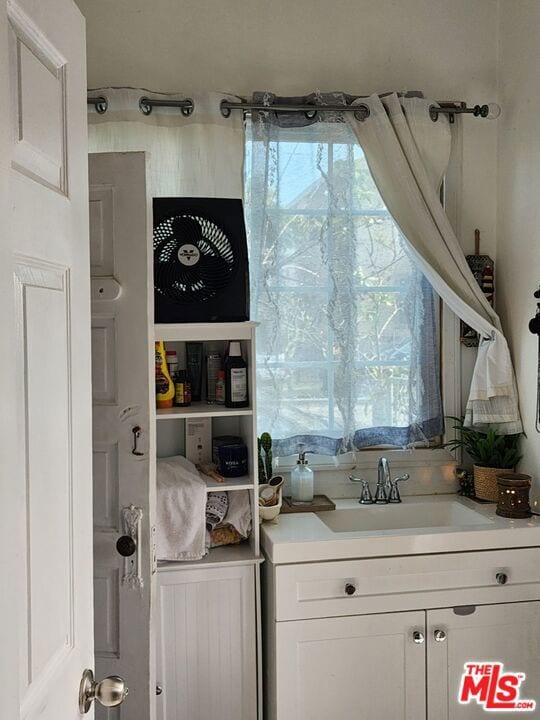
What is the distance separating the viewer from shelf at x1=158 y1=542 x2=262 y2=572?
221 centimetres

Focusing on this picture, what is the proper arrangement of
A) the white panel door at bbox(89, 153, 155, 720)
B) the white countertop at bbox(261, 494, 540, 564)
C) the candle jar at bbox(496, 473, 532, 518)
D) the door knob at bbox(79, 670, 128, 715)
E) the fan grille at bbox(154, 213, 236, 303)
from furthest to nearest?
the candle jar at bbox(496, 473, 532, 518)
the fan grille at bbox(154, 213, 236, 303)
the white countertop at bbox(261, 494, 540, 564)
the white panel door at bbox(89, 153, 155, 720)
the door knob at bbox(79, 670, 128, 715)

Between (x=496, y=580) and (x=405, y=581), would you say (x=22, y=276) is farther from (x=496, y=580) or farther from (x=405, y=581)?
(x=496, y=580)

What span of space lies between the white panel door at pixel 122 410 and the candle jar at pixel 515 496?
48.3 inches

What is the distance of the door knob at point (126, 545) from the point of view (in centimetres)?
182

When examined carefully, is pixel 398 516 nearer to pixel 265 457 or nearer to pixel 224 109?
pixel 265 457

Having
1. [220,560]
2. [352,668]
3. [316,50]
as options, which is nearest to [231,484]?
[220,560]

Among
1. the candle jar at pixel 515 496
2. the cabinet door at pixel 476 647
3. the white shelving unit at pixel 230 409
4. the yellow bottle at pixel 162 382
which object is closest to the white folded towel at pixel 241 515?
the white shelving unit at pixel 230 409

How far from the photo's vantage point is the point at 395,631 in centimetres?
224

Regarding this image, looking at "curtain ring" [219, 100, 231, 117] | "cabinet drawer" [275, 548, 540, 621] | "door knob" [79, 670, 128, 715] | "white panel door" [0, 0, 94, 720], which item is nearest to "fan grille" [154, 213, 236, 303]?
"curtain ring" [219, 100, 231, 117]

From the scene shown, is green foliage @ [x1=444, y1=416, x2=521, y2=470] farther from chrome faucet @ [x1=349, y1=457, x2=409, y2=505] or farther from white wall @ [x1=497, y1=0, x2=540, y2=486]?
chrome faucet @ [x1=349, y1=457, x2=409, y2=505]

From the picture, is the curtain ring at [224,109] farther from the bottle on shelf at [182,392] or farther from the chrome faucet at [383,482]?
the chrome faucet at [383,482]

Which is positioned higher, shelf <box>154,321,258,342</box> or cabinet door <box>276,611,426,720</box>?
shelf <box>154,321,258,342</box>

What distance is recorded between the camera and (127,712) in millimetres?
1896

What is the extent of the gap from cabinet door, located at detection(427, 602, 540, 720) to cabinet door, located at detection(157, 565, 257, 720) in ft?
1.86
